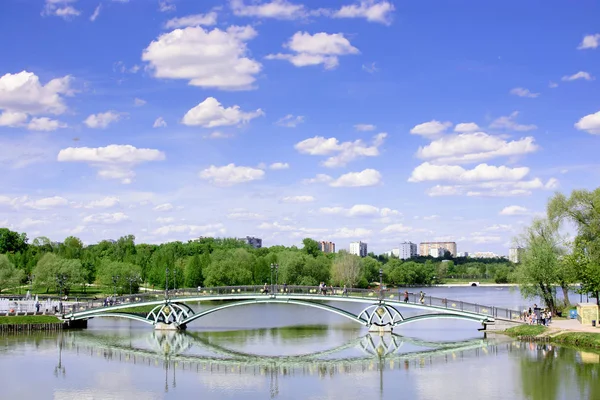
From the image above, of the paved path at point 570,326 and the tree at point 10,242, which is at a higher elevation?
the tree at point 10,242

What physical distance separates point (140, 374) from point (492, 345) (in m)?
21.3

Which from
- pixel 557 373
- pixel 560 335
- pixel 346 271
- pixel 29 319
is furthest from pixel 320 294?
pixel 346 271

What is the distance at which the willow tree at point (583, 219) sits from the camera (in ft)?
152

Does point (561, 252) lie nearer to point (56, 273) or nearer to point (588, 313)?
point (588, 313)

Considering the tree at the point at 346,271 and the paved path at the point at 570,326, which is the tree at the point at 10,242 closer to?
the tree at the point at 346,271

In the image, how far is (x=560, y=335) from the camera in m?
42.0

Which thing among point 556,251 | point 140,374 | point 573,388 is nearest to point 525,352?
point 573,388

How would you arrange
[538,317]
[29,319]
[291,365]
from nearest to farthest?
[291,365] < [538,317] < [29,319]

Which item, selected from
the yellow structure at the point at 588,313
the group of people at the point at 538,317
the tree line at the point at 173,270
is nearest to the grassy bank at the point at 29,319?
the tree line at the point at 173,270

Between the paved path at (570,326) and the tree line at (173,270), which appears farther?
the tree line at (173,270)

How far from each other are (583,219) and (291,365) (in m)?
29.5

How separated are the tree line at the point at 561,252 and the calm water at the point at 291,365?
5921mm

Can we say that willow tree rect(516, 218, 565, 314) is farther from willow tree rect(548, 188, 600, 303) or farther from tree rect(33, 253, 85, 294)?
tree rect(33, 253, 85, 294)

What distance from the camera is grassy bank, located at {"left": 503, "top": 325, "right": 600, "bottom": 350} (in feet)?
129
